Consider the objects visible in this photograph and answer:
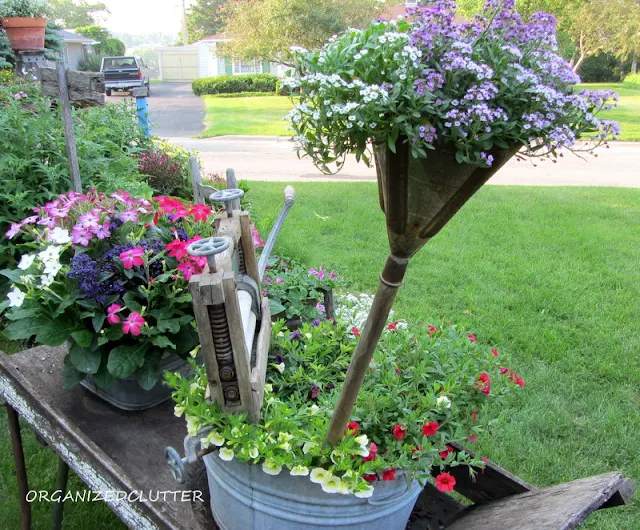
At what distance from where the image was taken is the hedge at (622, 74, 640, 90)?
25266mm

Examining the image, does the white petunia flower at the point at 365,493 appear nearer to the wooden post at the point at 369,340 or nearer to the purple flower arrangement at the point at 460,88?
the wooden post at the point at 369,340

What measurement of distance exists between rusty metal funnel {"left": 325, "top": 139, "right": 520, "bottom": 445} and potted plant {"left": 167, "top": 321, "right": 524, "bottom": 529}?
376 millimetres

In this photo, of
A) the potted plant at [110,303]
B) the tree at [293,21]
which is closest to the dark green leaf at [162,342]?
the potted plant at [110,303]

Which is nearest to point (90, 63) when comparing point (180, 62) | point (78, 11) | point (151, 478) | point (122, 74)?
point (122, 74)

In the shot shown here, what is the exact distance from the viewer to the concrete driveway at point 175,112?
45.4 feet

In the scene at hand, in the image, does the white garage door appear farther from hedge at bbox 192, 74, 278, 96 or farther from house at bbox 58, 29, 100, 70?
hedge at bbox 192, 74, 278, 96

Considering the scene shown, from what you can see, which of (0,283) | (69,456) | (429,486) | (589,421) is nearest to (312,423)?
(429,486)

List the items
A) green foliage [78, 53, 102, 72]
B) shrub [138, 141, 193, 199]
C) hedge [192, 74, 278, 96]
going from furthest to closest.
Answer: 1. green foliage [78, 53, 102, 72]
2. hedge [192, 74, 278, 96]
3. shrub [138, 141, 193, 199]

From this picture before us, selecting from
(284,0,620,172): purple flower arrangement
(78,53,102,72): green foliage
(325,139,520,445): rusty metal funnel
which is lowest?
(325,139,520,445): rusty metal funnel

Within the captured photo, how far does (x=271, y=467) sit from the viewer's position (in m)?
1.10

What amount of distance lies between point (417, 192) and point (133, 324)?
980 mm

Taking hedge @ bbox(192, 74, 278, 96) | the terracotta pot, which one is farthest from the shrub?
hedge @ bbox(192, 74, 278, 96)

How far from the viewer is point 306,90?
32.5 inches

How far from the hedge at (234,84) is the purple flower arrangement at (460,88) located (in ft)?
82.5
